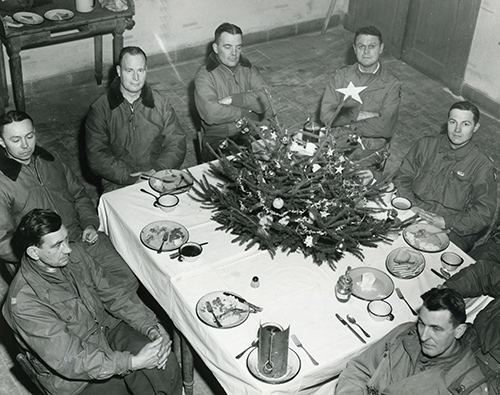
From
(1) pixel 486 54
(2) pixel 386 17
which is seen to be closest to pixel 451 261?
(1) pixel 486 54

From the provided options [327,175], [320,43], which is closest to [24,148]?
[327,175]

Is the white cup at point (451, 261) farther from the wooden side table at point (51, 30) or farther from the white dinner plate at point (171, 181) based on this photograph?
the wooden side table at point (51, 30)

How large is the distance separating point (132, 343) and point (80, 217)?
997 mm

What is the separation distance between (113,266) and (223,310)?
0.85 m

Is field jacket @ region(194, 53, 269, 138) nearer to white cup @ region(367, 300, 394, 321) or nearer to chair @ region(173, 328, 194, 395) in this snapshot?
chair @ region(173, 328, 194, 395)

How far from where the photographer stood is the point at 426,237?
373cm

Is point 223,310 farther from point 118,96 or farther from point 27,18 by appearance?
point 27,18

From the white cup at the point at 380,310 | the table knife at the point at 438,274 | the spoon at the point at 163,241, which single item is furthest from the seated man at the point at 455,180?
the spoon at the point at 163,241

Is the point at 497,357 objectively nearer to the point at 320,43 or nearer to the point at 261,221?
the point at 261,221

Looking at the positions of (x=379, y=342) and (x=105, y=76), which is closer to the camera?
(x=379, y=342)

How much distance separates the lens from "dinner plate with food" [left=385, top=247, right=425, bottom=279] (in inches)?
136

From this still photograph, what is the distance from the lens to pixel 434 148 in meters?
4.37

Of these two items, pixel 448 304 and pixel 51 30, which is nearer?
pixel 448 304

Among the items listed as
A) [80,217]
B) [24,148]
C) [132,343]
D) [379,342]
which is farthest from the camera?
[80,217]
